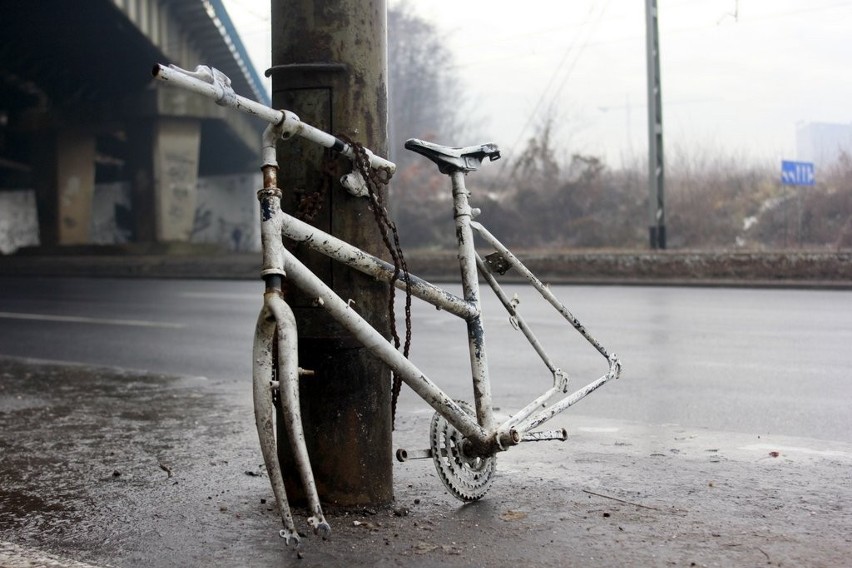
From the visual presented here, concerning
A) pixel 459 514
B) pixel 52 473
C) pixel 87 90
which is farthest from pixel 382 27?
pixel 87 90

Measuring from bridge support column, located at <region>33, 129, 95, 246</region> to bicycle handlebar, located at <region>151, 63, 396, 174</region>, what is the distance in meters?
37.1

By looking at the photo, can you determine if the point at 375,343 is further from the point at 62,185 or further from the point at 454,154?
the point at 62,185

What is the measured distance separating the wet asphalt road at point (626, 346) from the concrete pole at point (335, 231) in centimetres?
295

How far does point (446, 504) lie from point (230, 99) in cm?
186

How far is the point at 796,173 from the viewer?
22.8 m

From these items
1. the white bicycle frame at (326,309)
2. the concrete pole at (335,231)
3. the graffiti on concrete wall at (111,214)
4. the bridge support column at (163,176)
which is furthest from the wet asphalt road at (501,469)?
the graffiti on concrete wall at (111,214)

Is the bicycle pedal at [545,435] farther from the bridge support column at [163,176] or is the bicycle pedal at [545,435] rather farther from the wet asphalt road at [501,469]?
the bridge support column at [163,176]

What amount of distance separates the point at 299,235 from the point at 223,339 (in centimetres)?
871

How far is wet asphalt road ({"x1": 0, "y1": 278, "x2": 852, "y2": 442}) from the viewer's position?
7.07 m

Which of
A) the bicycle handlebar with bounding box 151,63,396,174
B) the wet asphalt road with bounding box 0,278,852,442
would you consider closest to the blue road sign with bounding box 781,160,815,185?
the wet asphalt road with bounding box 0,278,852,442

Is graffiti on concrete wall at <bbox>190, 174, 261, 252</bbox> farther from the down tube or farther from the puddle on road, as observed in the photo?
the down tube

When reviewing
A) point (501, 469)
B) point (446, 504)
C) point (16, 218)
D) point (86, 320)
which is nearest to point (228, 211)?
point (16, 218)

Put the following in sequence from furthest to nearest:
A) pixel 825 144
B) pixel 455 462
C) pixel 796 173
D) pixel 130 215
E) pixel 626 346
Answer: pixel 130 215 → pixel 825 144 → pixel 796 173 → pixel 626 346 → pixel 455 462

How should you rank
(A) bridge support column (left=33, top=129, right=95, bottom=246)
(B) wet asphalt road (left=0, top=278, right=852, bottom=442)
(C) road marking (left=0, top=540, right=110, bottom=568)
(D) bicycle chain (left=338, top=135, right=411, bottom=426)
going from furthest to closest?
(A) bridge support column (left=33, top=129, right=95, bottom=246) < (B) wet asphalt road (left=0, top=278, right=852, bottom=442) < (D) bicycle chain (left=338, top=135, right=411, bottom=426) < (C) road marking (left=0, top=540, right=110, bottom=568)
